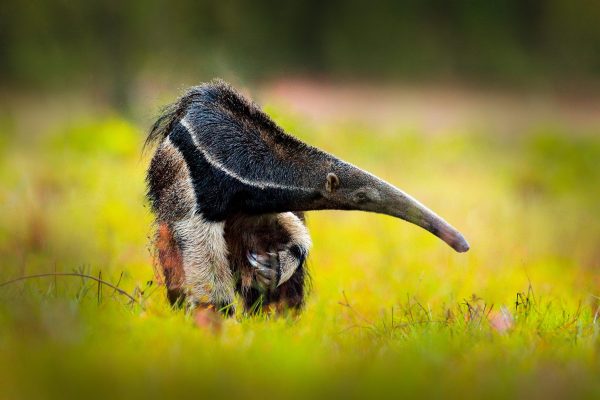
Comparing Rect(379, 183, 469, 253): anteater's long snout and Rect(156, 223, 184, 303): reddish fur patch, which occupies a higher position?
Rect(379, 183, 469, 253): anteater's long snout

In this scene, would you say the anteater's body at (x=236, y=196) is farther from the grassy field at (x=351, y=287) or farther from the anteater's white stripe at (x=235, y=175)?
the grassy field at (x=351, y=287)

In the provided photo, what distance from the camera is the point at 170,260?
4816 mm

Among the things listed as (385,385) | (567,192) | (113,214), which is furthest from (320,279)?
(567,192)

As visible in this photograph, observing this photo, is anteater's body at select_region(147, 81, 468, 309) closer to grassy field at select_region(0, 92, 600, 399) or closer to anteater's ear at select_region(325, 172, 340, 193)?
anteater's ear at select_region(325, 172, 340, 193)

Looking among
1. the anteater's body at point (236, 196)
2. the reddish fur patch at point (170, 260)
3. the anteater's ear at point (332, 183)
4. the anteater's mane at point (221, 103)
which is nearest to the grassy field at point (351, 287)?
the reddish fur patch at point (170, 260)

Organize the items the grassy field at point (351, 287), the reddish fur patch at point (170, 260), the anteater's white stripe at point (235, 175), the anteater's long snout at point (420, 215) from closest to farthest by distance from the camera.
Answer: the grassy field at point (351, 287) → the anteater's long snout at point (420, 215) → the anteater's white stripe at point (235, 175) → the reddish fur patch at point (170, 260)

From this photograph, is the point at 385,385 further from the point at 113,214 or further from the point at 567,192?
the point at 567,192

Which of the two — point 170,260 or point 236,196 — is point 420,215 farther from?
point 170,260

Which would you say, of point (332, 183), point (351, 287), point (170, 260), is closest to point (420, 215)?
point (332, 183)

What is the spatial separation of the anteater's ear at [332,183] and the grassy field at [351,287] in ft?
2.11

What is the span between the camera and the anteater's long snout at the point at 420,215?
14.4 ft

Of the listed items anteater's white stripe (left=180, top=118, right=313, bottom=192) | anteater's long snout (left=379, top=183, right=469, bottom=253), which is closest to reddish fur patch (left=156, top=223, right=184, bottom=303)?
anteater's white stripe (left=180, top=118, right=313, bottom=192)

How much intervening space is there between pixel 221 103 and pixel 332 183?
0.79 meters

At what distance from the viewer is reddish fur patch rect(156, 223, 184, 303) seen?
184 inches
